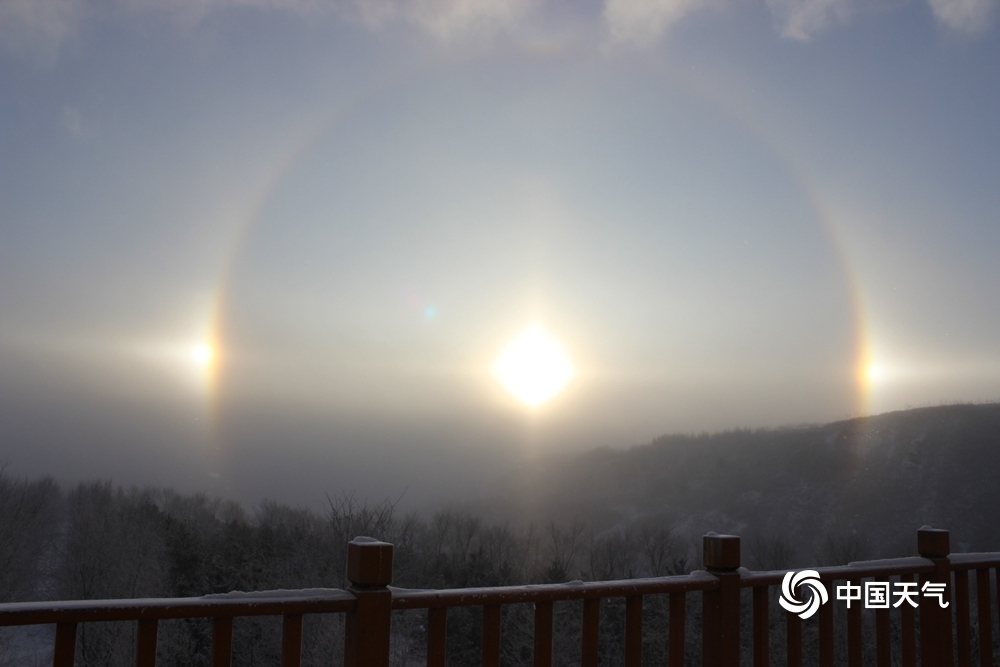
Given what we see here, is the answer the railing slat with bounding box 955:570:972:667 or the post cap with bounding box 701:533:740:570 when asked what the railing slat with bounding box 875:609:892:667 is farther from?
the post cap with bounding box 701:533:740:570

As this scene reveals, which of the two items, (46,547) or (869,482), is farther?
(869,482)

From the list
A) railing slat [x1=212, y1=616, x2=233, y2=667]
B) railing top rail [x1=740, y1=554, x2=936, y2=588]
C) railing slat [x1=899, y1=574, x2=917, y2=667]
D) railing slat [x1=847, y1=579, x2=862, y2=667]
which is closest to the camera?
railing slat [x1=212, y1=616, x2=233, y2=667]

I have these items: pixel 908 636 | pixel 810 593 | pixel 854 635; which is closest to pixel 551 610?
pixel 810 593

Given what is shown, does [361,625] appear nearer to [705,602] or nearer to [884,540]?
[705,602]

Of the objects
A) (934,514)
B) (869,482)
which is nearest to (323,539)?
(934,514)

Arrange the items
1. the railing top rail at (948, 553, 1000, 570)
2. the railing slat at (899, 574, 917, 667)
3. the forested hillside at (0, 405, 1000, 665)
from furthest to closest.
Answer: the forested hillside at (0, 405, 1000, 665)
the railing top rail at (948, 553, 1000, 570)
the railing slat at (899, 574, 917, 667)

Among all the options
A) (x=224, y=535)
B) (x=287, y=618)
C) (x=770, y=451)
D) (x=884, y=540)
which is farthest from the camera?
(x=770, y=451)

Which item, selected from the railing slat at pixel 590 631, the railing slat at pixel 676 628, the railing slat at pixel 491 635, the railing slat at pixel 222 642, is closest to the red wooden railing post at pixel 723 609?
the railing slat at pixel 676 628

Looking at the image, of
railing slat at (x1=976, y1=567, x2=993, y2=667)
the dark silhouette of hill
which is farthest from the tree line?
the dark silhouette of hill

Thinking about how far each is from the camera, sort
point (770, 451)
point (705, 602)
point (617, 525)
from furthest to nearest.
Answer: point (770, 451)
point (617, 525)
point (705, 602)
